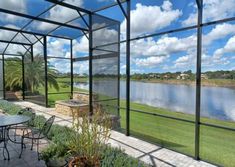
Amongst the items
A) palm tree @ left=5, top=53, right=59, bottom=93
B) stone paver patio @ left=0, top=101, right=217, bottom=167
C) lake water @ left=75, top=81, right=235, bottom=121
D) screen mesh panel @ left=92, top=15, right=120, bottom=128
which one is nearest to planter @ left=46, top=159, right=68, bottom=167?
stone paver patio @ left=0, top=101, right=217, bottom=167

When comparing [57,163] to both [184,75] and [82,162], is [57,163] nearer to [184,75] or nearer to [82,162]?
[82,162]

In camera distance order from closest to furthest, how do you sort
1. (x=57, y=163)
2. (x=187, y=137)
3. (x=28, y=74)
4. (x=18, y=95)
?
(x=57, y=163) < (x=187, y=137) < (x=18, y=95) < (x=28, y=74)

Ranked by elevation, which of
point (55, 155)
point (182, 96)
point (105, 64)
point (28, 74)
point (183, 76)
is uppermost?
point (105, 64)

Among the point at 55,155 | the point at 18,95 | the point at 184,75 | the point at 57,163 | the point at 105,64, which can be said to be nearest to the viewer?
the point at 57,163

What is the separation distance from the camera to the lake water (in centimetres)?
433

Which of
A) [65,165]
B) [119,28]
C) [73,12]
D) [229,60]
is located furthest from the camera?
[73,12]

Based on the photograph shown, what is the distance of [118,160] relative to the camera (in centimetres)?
303

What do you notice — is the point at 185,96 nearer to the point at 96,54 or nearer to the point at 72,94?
the point at 96,54

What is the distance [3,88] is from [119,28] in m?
9.91

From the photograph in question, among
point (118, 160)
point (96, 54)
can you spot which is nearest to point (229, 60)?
point (118, 160)

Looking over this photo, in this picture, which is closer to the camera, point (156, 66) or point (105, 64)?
point (156, 66)

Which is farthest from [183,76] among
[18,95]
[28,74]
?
[28,74]

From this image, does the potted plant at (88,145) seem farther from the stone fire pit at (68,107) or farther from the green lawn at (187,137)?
the stone fire pit at (68,107)

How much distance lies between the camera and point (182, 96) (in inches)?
235
